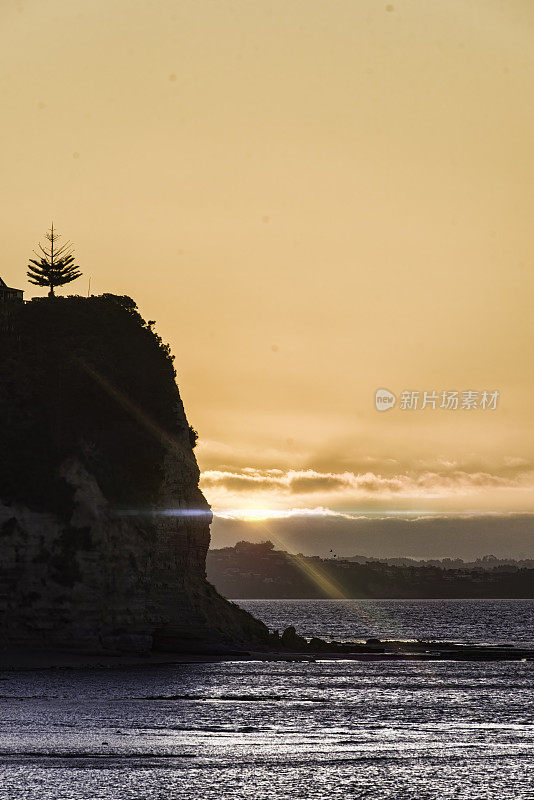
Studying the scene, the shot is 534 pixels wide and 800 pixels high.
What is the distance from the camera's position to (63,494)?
305 feet

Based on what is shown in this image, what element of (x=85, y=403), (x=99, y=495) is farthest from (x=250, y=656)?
(x=85, y=403)

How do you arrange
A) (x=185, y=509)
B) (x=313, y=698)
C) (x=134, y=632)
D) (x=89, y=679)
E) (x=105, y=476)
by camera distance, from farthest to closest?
(x=185, y=509) → (x=105, y=476) → (x=134, y=632) → (x=89, y=679) → (x=313, y=698)

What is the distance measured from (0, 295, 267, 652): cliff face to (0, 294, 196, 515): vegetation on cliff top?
4.3 inches

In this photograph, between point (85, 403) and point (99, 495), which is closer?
point (99, 495)

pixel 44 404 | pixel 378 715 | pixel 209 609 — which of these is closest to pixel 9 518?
pixel 44 404

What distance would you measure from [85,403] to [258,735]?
52.1m

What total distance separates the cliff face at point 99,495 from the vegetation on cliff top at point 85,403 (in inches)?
4.3

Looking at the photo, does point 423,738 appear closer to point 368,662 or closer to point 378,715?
point 378,715

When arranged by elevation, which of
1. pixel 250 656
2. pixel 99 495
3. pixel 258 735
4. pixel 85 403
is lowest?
pixel 258 735

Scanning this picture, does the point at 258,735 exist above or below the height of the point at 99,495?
below

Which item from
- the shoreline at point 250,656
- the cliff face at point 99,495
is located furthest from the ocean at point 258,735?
the cliff face at point 99,495

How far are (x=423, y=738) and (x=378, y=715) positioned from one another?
8.90 metres

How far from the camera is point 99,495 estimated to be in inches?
3703

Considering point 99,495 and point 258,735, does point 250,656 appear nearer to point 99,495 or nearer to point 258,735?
point 99,495
